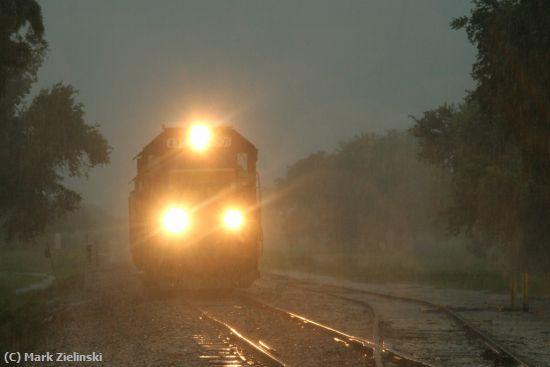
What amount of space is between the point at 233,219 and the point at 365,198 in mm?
57268

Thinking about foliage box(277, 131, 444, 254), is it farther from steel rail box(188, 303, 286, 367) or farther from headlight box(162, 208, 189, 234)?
steel rail box(188, 303, 286, 367)

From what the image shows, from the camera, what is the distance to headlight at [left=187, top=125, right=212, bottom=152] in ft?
72.8

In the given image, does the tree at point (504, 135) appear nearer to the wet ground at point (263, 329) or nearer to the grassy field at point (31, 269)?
the wet ground at point (263, 329)

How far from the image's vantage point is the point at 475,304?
21.8 meters

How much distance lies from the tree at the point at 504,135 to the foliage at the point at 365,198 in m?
37.4

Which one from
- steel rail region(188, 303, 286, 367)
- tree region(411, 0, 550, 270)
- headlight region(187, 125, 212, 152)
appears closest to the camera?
steel rail region(188, 303, 286, 367)

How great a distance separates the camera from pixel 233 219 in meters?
21.9

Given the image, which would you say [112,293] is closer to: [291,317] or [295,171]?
[291,317]

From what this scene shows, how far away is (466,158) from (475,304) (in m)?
12.0

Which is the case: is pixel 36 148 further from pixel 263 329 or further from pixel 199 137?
pixel 263 329

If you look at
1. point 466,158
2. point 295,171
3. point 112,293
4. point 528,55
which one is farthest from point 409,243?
point 528,55

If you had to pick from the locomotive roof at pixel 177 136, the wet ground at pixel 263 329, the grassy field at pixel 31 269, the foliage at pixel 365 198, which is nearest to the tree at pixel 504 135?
the wet ground at pixel 263 329

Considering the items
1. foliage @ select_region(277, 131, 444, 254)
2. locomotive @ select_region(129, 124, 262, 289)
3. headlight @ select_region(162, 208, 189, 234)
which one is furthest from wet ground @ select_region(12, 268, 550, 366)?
foliage @ select_region(277, 131, 444, 254)

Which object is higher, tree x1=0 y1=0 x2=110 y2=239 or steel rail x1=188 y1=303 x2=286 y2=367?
tree x1=0 y1=0 x2=110 y2=239
